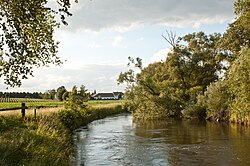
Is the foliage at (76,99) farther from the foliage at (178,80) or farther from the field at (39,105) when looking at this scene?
the foliage at (178,80)

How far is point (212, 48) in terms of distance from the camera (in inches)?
2052

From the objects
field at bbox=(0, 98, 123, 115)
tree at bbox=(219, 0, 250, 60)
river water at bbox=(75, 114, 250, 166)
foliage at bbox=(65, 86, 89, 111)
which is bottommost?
river water at bbox=(75, 114, 250, 166)

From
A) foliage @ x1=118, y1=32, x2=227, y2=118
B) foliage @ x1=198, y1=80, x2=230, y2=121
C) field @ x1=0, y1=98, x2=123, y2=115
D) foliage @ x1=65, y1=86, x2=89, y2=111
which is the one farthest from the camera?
foliage @ x1=118, y1=32, x2=227, y2=118

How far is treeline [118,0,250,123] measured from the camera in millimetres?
39875

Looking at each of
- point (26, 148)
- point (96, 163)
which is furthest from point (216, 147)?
point (26, 148)

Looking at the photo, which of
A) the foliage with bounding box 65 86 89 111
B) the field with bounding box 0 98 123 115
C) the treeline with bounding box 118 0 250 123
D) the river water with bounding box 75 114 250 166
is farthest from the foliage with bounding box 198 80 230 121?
the field with bounding box 0 98 123 115

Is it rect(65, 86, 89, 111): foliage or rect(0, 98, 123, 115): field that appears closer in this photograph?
rect(0, 98, 123, 115): field

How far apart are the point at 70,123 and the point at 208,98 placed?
19321 millimetres

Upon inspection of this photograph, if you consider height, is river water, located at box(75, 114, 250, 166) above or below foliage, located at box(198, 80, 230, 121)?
below

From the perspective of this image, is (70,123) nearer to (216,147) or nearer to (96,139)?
(96,139)

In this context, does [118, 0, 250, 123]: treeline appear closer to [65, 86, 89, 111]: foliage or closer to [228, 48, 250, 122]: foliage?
[228, 48, 250, 122]: foliage

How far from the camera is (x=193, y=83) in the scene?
50.9 meters

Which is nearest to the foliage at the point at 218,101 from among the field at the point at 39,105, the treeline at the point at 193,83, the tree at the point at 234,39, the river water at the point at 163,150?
the treeline at the point at 193,83

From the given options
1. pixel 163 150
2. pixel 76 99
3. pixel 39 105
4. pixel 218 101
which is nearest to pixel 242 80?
pixel 218 101
